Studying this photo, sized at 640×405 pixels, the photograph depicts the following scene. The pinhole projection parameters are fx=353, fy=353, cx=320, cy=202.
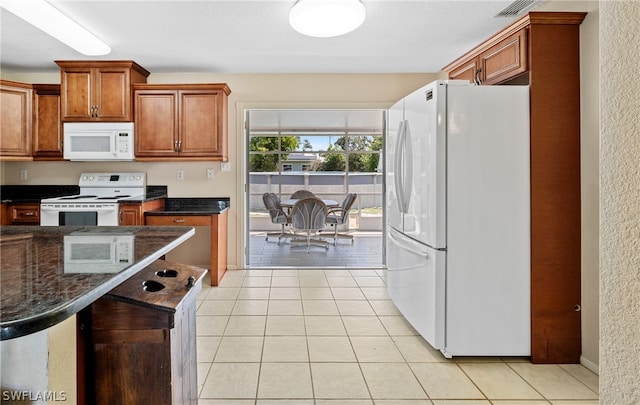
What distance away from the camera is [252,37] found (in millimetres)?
3092

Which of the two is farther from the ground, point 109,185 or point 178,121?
point 178,121

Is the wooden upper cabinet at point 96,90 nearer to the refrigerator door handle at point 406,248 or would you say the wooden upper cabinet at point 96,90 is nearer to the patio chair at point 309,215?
the patio chair at point 309,215

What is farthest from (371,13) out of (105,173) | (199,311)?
(105,173)

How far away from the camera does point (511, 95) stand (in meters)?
2.17

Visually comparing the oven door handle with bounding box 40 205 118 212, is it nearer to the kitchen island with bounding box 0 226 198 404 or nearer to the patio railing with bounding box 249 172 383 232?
the kitchen island with bounding box 0 226 198 404

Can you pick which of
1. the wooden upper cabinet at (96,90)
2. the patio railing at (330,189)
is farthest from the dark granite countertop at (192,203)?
the patio railing at (330,189)

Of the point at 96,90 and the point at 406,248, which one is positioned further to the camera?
the point at 96,90

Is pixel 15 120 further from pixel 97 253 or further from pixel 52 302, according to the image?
pixel 52 302

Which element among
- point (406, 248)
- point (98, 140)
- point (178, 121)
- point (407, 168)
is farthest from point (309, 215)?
point (407, 168)

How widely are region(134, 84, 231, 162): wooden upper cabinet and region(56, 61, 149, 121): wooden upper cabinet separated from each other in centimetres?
14

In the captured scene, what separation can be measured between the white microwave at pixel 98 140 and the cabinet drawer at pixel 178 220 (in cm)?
76

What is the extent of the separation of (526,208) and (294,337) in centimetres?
175

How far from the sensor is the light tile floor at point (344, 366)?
184 cm

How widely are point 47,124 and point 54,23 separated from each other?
166 centimetres
